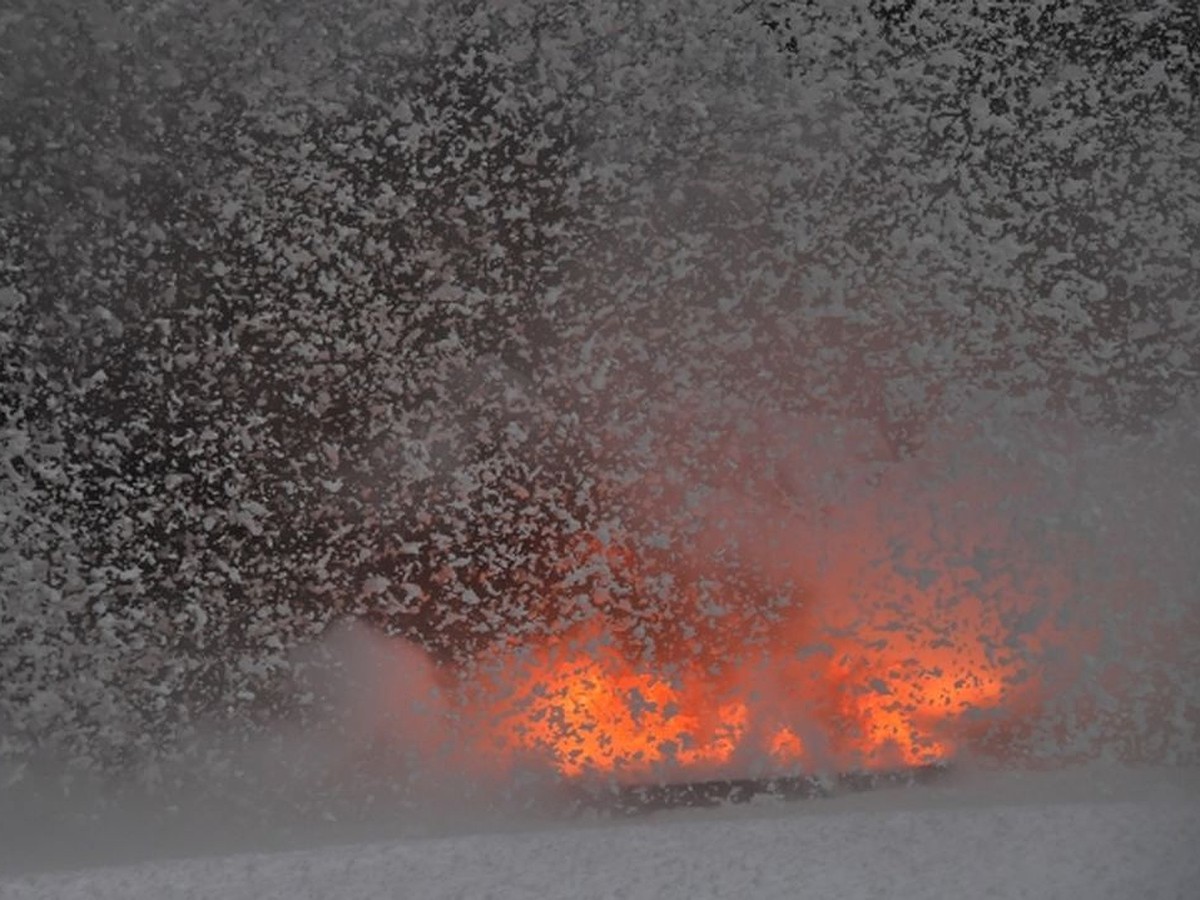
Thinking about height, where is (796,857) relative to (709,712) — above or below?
below

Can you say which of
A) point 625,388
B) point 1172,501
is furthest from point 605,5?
point 1172,501

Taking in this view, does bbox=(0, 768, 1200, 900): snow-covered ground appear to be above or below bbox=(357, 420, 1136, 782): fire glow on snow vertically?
below

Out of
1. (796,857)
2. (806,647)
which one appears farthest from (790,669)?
(796,857)

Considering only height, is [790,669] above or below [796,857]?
above

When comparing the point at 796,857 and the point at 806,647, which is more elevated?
the point at 806,647

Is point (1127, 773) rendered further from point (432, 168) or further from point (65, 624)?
point (65, 624)

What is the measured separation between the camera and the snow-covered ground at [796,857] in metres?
0.75

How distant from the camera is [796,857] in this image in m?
0.76

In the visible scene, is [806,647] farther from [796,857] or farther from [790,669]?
[796,857]

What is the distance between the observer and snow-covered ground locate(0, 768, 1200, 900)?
749 millimetres

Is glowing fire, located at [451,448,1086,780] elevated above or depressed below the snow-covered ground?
above

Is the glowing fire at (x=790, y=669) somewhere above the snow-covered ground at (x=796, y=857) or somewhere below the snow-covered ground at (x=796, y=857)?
above

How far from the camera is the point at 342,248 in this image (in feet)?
2.47

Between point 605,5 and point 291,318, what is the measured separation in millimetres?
308
